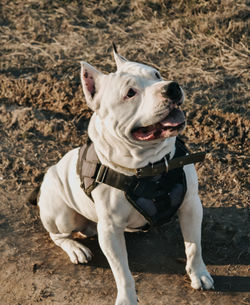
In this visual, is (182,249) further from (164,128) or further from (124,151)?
(164,128)

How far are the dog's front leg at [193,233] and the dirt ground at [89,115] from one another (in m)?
0.13

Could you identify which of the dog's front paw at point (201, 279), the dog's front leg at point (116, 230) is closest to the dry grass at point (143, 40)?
the dog's front paw at point (201, 279)

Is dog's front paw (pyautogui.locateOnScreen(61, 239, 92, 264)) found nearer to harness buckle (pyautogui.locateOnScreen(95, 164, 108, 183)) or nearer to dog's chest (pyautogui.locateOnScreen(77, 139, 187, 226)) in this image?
dog's chest (pyautogui.locateOnScreen(77, 139, 187, 226))

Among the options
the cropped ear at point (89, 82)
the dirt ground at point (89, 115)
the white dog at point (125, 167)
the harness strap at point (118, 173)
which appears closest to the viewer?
the white dog at point (125, 167)

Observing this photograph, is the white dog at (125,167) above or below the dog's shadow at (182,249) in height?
above

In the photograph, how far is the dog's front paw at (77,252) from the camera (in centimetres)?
478

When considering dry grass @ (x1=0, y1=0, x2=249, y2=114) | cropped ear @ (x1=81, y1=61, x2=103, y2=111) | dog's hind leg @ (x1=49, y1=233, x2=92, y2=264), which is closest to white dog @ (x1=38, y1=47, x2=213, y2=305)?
cropped ear @ (x1=81, y1=61, x2=103, y2=111)

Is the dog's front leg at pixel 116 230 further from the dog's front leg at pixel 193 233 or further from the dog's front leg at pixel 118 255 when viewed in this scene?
the dog's front leg at pixel 193 233

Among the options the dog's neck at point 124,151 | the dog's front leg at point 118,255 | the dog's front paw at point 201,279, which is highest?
the dog's neck at point 124,151

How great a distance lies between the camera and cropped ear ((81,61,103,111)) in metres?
3.69

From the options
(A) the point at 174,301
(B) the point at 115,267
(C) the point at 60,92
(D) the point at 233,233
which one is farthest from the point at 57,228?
(C) the point at 60,92

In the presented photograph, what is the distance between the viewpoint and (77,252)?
4.80 m

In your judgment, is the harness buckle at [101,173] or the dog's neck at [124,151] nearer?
the dog's neck at [124,151]

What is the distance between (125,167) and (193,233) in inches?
33.5
